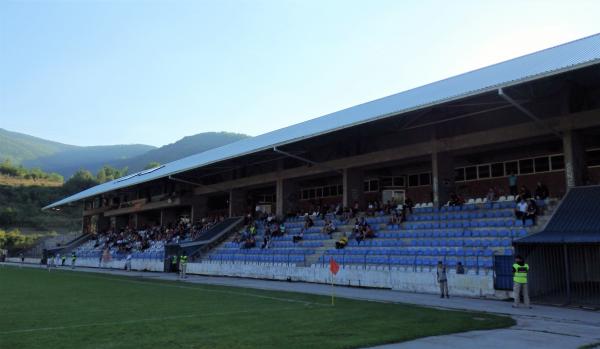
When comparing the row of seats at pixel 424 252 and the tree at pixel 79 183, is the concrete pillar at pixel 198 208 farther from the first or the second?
the tree at pixel 79 183

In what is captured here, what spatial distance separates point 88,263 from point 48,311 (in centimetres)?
4131

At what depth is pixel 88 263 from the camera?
52.3 m

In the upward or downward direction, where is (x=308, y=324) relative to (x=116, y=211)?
downward

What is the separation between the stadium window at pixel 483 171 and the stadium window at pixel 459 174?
1117mm

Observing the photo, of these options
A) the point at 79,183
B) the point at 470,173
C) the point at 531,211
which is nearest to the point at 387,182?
the point at 470,173

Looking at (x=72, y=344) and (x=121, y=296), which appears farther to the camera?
(x=121, y=296)

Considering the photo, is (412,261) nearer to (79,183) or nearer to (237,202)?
(237,202)

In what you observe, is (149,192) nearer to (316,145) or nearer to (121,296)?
(316,145)

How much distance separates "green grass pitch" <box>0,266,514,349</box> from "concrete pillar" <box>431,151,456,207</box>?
1177cm

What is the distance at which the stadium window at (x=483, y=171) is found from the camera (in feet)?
101

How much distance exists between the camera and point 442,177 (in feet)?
90.2

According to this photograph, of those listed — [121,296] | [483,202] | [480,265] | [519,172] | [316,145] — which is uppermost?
[316,145]

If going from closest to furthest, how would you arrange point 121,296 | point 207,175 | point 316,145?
point 121,296, point 316,145, point 207,175

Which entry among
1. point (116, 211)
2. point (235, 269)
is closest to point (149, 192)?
point (116, 211)
